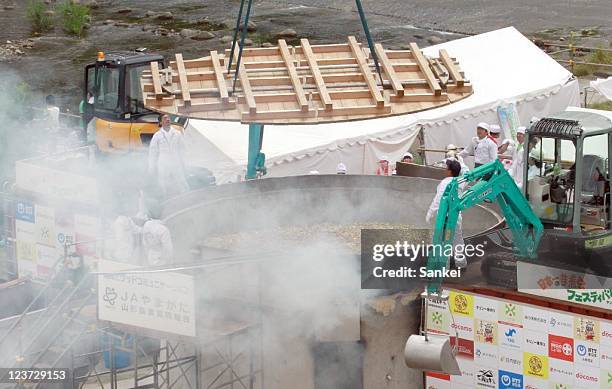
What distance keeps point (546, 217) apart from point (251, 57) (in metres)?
3.81

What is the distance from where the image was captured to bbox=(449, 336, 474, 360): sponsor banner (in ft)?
36.6

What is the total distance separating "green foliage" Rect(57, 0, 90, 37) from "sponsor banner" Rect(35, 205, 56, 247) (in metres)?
25.2

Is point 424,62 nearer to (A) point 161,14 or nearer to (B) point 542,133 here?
(B) point 542,133

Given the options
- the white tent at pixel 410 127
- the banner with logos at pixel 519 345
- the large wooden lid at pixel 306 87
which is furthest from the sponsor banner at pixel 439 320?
the white tent at pixel 410 127

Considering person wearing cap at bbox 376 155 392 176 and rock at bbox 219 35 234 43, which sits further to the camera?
rock at bbox 219 35 234 43

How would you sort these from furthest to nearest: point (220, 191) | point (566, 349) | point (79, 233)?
point (79, 233)
point (220, 191)
point (566, 349)

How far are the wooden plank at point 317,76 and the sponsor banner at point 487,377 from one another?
3.10 meters

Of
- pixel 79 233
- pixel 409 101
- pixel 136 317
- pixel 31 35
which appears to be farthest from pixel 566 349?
pixel 31 35

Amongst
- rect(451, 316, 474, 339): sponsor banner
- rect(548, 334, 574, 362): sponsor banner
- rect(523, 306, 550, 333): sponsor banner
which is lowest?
rect(548, 334, 574, 362): sponsor banner

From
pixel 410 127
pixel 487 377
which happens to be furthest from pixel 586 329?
pixel 410 127

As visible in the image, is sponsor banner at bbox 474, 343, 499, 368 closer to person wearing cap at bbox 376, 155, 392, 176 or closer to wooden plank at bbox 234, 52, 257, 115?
wooden plank at bbox 234, 52, 257, 115

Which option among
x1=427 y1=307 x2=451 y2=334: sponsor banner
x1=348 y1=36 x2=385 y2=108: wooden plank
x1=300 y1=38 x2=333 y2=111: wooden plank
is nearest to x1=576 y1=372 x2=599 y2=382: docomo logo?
x1=427 y1=307 x2=451 y2=334: sponsor banner

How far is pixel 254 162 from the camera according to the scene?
14.5 meters

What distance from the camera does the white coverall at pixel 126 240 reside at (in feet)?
41.4
